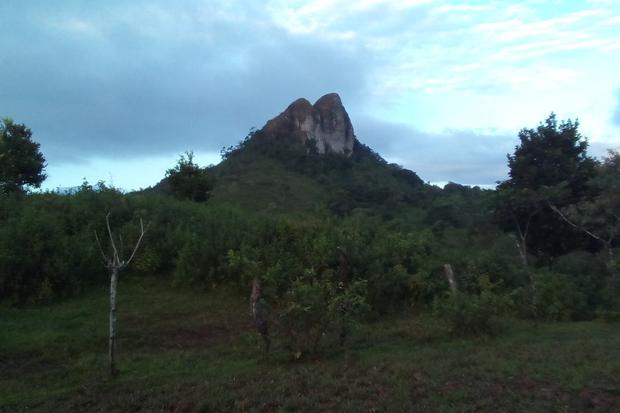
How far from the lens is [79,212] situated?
16.9m

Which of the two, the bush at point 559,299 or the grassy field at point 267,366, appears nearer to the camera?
the grassy field at point 267,366

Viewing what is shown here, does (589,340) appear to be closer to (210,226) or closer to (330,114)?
(210,226)

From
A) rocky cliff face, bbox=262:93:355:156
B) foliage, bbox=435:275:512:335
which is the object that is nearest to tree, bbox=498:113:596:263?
foliage, bbox=435:275:512:335

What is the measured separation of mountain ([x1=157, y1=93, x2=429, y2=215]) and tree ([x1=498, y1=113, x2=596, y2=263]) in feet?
31.0

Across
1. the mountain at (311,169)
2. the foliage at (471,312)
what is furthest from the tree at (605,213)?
the mountain at (311,169)

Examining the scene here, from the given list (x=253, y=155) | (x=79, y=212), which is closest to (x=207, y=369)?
(x=79, y=212)

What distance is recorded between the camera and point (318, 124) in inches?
1628

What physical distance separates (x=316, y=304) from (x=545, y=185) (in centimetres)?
1278

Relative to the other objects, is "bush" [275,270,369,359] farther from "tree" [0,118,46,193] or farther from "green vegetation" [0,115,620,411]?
"tree" [0,118,46,193]

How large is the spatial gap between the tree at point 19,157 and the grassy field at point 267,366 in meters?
11.7

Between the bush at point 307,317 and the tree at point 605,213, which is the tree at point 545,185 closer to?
the tree at point 605,213

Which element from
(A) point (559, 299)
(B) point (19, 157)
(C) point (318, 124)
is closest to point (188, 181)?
(B) point (19, 157)

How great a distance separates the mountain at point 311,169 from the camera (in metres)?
32.3

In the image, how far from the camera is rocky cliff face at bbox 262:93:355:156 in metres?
41.2
